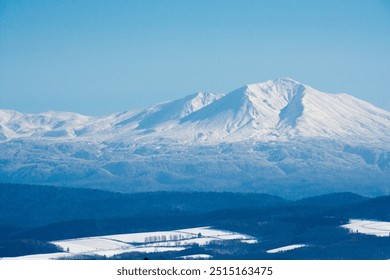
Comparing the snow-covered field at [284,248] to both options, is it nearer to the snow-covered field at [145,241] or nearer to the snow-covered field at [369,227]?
the snow-covered field at [145,241]

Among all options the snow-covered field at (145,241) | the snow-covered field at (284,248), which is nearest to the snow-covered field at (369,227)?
the snow-covered field at (145,241)

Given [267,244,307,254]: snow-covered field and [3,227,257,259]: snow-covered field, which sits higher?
[3,227,257,259]: snow-covered field

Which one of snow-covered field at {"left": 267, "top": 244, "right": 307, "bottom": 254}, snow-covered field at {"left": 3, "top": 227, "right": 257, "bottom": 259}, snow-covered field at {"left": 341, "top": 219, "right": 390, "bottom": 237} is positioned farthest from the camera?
snow-covered field at {"left": 341, "top": 219, "right": 390, "bottom": 237}

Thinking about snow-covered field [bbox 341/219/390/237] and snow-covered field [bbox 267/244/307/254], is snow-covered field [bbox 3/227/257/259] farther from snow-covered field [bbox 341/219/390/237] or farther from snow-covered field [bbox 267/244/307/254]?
snow-covered field [bbox 341/219/390/237]

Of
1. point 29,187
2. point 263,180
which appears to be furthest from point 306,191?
point 29,187

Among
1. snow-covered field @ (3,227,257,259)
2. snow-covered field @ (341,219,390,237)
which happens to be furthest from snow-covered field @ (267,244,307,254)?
snow-covered field @ (341,219,390,237)

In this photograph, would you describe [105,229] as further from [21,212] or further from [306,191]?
[306,191]

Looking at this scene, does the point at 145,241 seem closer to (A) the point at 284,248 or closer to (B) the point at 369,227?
(B) the point at 369,227
